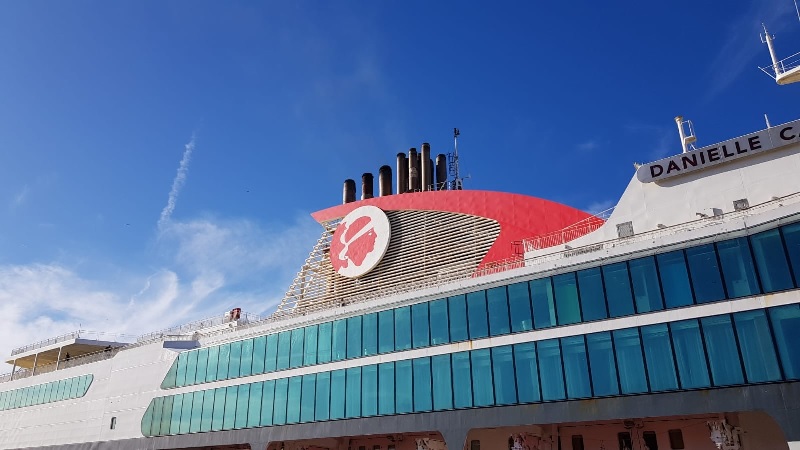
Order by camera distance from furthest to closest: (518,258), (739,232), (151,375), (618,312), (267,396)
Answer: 1. (151,375)
2. (267,396)
3. (518,258)
4. (618,312)
5. (739,232)

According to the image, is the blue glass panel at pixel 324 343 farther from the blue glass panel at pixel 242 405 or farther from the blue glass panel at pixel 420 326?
the blue glass panel at pixel 242 405

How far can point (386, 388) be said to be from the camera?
119 ft

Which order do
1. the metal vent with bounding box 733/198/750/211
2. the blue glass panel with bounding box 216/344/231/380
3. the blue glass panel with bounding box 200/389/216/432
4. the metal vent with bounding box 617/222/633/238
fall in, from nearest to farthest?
the metal vent with bounding box 733/198/750/211 → the metal vent with bounding box 617/222/633/238 → the blue glass panel with bounding box 200/389/216/432 → the blue glass panel with bounding box 216/344/231/380

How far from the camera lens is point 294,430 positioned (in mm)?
39906

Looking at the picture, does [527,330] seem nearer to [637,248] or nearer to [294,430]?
[637,248]

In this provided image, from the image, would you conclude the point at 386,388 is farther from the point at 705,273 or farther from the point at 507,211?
the point at 705,273

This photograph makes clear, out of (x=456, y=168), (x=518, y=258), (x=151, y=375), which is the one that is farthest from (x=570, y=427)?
(x=151, y=375)

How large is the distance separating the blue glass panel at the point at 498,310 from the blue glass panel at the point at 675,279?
26.6 feet

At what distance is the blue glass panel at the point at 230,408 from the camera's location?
43.8 m

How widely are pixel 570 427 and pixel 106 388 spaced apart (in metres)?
Answer: 41.5

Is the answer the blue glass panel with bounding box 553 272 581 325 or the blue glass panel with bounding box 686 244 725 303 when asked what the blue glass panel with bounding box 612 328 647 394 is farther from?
the blue glass panel with bounding box 686 244 725 303

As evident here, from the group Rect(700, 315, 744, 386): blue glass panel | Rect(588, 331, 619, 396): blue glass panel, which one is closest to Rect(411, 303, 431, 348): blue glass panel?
Rect(588, 331, 619, 396): blue glass panel

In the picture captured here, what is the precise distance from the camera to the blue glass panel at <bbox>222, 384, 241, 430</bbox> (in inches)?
1726

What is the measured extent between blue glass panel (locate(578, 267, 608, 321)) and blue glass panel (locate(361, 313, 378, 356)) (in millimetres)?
13308
